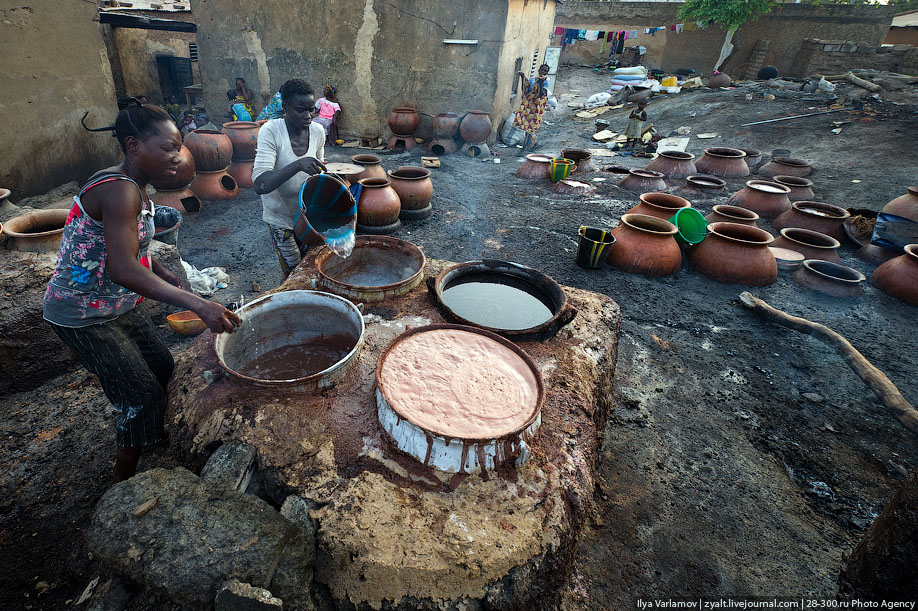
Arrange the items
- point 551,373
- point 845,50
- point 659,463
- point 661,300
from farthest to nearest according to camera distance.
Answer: point 845,50
point 661,300
point 659,463
point 551,373

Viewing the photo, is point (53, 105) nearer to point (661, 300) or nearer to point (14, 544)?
point (14, 544)

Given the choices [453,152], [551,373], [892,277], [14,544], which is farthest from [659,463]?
[453,152]

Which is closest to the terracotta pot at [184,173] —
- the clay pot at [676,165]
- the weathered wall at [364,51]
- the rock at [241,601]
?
the weathered wall at [364,51]

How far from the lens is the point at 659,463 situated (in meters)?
3.13

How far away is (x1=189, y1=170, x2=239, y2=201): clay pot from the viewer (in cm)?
732

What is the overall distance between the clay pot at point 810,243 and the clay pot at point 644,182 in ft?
9.67

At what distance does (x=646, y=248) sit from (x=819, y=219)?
136 inches

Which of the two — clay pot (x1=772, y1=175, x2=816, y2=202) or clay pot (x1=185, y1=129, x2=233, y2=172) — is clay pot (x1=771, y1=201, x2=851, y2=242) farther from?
clay pot (x1=185, y1=129, x2=233, y2=172)

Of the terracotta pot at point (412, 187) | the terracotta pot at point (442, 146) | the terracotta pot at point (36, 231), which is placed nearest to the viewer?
the terracotta pot at point (36, 231)

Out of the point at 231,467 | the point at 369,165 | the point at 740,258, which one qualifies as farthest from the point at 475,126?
the point at 231,467

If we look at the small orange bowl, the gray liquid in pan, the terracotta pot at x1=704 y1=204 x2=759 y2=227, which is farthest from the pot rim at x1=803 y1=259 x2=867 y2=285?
the small orange bowl

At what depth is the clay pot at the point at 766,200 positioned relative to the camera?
7.34 metres

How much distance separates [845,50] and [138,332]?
979 inches

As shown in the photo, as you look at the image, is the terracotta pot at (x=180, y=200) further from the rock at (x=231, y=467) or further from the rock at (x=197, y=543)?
the rock at (x=197, y=543)
